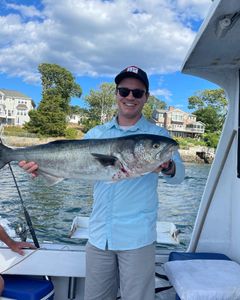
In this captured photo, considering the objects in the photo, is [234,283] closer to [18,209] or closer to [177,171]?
[177,171]

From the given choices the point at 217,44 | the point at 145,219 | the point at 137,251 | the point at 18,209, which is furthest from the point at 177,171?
the point at 18,209

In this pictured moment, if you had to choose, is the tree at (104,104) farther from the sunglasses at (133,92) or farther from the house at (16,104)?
the house at (16,104)

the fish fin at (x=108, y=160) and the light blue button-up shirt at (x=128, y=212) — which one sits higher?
the fish fin at (x=108, y=160)

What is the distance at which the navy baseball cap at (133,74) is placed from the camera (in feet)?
8.56

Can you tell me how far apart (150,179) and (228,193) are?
1.43 meters

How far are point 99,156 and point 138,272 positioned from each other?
30.5 inches

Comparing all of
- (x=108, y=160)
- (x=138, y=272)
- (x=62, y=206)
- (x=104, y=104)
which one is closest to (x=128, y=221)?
(x=138, y=272)

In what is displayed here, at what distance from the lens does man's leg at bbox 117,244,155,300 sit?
251cm

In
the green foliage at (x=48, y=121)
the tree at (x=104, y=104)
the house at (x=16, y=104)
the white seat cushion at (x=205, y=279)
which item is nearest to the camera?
the white seat cushion at (x=205, y=279)

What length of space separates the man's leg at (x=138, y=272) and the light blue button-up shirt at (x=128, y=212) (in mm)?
51

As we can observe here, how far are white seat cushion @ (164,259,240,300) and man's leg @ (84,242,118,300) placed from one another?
459 mm

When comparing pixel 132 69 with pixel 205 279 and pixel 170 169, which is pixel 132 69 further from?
pixel 205 279

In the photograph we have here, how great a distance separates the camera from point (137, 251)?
8.21 ft

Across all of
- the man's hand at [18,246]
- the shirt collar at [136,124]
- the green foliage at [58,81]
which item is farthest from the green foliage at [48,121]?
the shirt collar at [136,124]
